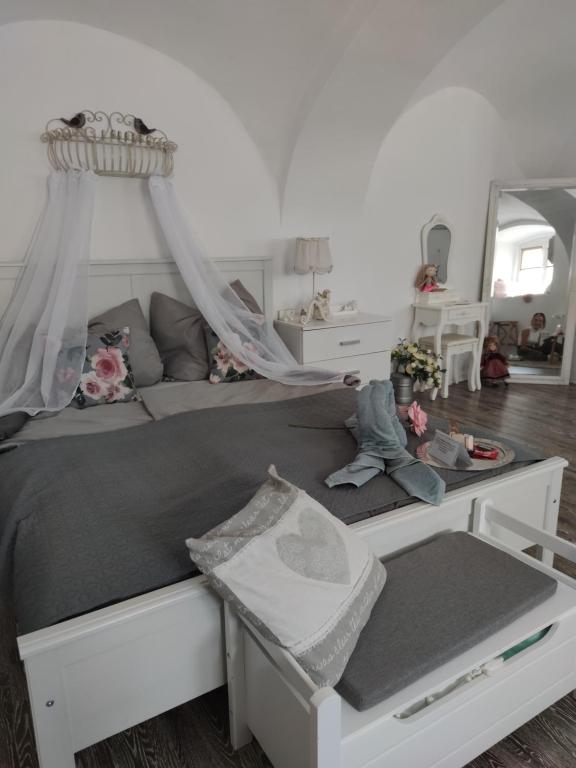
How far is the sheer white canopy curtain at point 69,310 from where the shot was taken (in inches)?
105

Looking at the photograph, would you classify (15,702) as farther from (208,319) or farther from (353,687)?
(208,319)

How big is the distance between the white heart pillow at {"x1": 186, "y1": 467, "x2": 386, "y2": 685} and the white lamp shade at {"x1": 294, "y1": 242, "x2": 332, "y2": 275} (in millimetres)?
2633

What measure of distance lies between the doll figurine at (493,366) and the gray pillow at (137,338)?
3326 millimetres

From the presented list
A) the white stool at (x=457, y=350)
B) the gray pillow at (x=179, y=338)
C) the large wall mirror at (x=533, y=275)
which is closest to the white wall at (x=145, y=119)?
the gray pillow at (x=179, y=338)

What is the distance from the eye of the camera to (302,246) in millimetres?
3887

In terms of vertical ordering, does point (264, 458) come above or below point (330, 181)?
below

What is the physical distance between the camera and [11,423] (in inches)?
94.6

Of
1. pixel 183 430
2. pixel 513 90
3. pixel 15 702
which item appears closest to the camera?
pixel 15 702

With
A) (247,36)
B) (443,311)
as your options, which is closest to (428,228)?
(443,311)

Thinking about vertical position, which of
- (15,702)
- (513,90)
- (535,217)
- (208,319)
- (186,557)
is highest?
(513,90)

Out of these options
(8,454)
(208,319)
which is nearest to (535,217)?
(208,319)

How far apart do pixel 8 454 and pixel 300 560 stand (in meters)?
1.46

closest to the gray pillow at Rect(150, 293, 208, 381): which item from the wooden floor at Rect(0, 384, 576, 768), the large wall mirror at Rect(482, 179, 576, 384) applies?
the wooden floor at Rect(0, 384, 576, 768)

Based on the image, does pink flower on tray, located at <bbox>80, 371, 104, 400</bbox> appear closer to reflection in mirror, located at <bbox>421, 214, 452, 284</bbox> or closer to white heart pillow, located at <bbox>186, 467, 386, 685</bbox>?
white heart pillow, located at <bbox>186, 467, 386, 685</bbox>
